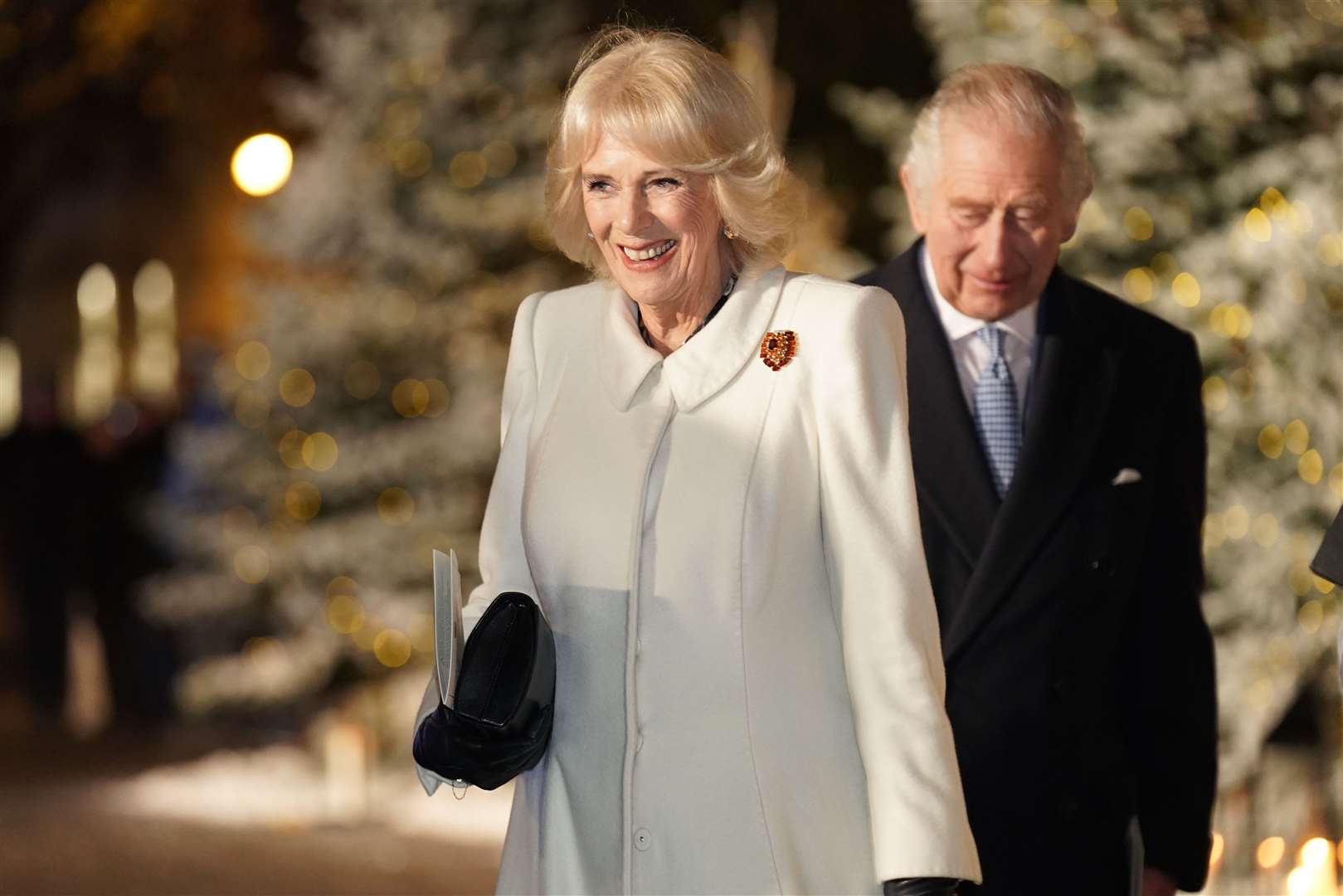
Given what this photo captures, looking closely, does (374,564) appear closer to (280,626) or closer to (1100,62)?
(280,626)

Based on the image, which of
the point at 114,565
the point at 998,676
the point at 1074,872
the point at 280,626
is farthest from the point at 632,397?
the point at 114,565

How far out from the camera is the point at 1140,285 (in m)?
7.70

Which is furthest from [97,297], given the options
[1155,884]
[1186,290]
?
[1155,884]

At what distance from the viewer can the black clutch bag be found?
2684 millimetres

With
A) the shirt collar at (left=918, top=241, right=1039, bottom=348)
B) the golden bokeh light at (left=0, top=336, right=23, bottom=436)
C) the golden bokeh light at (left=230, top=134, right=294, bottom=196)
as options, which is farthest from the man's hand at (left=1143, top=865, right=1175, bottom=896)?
the golden bokeh light at (left=0, top=336, right=23, bottom=436)

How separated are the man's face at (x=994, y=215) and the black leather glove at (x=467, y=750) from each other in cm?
127

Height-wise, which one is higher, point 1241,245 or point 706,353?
point 1241,245

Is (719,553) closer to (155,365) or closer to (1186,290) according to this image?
(1186,290)

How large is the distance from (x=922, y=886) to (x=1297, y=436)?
17.8 ft

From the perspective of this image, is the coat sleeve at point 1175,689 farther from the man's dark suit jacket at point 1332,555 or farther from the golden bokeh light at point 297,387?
the golden bokeh light at point 297,387

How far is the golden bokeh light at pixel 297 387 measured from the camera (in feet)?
35.5

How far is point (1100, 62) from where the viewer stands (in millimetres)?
7645

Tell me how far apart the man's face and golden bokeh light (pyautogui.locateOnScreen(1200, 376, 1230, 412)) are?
413 centimetres

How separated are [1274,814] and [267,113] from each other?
12317mm
